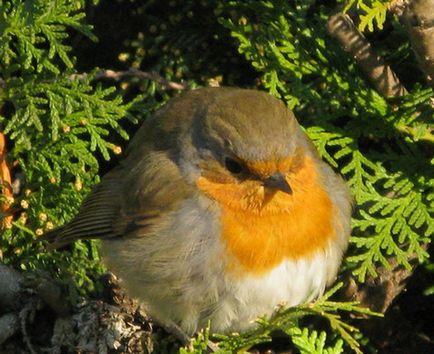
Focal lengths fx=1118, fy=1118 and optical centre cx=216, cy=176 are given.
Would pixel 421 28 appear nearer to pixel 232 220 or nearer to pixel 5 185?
pixel 232 220

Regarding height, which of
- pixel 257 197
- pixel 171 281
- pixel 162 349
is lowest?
pixel 162 349

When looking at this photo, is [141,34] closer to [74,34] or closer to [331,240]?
[74,34]

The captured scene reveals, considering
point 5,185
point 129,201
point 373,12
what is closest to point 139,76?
point 129,201

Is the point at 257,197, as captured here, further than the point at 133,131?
No

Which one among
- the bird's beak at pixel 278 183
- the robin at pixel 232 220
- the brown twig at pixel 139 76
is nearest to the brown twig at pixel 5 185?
the brown twig at pixel 139 76

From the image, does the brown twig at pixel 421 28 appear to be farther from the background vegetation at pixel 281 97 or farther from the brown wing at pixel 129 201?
the brown wing at pixel 129 201

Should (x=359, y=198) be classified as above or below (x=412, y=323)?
above

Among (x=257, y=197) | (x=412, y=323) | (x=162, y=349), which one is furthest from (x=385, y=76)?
(x=162, y=349)
